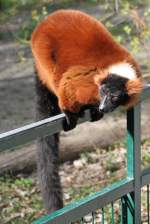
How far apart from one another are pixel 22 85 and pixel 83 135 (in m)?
1.72

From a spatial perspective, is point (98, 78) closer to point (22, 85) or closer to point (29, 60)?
point (22, 85)

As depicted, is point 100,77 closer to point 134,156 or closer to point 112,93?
point 112,93

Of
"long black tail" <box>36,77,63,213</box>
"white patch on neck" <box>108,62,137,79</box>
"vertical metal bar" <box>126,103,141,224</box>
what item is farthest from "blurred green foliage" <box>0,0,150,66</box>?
"vertical metal bar" <box>126,103,141,224</box>

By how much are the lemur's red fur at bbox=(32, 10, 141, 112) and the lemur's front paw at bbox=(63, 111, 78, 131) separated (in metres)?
0.12

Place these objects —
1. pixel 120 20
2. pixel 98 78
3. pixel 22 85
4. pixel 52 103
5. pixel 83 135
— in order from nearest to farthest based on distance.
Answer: pixel 98 78
pixel 52 103
pixel 83 135
pixel 22 85
pixel 120 20

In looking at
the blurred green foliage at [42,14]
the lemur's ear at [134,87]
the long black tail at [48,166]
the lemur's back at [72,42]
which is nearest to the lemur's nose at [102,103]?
the lemur's ear at [134,87]

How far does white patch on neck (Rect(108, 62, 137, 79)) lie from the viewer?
335 centimetres

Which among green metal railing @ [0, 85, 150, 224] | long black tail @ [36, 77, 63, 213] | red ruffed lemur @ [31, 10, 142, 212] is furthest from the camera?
long black tail @ [36, 77, 63, 213]

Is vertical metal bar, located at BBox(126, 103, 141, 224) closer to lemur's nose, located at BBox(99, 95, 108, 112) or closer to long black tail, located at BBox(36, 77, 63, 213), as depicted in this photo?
lemur's nose, located at BBox(99, 95, 108, 112)

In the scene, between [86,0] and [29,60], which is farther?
[86,0]

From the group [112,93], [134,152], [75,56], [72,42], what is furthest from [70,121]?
[72,42]

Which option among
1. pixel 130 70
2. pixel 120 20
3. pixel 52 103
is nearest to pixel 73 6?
pixel 120 20

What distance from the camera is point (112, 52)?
362cm

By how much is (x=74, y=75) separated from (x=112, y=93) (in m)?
0.37
